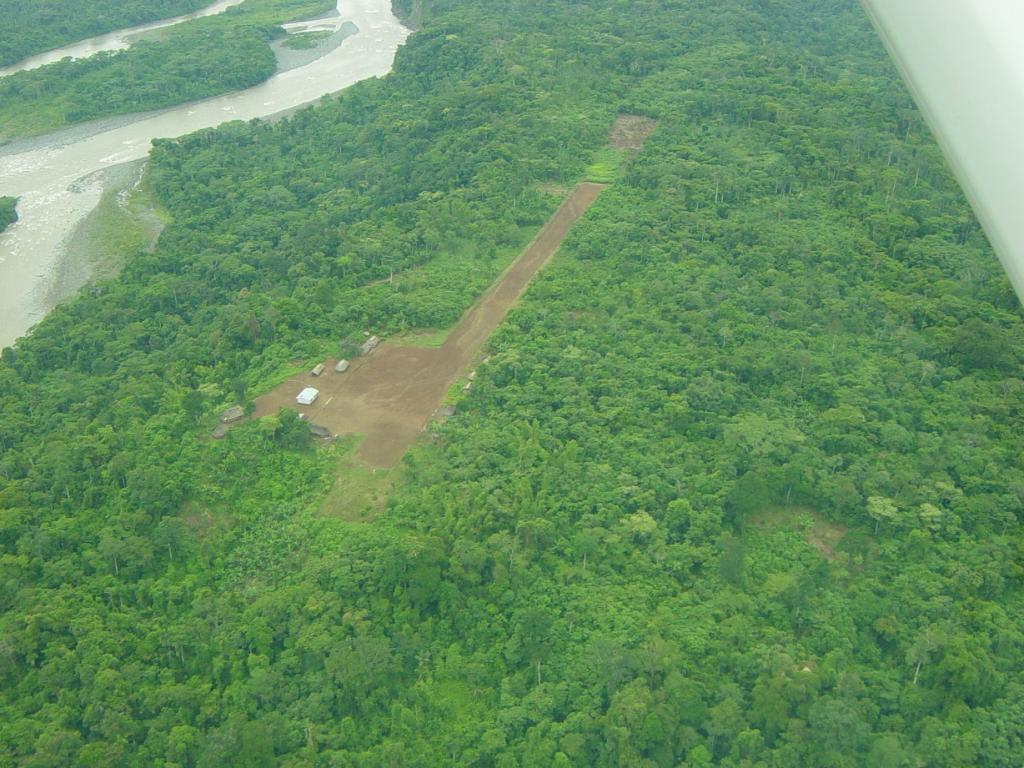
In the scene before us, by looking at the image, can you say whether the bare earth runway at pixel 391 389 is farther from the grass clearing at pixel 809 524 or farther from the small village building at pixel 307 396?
the grass clearing at pixel 809 524

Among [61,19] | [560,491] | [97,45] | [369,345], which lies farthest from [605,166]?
[61,19]

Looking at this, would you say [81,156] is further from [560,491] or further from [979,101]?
[979,101]

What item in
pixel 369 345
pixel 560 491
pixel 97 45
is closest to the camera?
pixel 560 491

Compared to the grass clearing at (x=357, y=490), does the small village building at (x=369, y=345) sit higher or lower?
higher

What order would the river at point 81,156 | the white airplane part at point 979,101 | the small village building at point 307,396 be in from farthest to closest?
the river at point 81,156, the small village building at point 307,396, the white airplane part at point 979,101

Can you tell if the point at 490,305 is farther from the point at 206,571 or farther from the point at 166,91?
the point at 166,91

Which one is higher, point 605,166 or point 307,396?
point 307,396

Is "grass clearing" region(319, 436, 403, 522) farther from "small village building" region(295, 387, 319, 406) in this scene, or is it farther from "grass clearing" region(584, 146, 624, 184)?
"grass clearing" region(584, 146, 624, 184)

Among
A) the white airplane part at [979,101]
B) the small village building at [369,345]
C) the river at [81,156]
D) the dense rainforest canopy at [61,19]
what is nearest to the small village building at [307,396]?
the small village building at [369,345]
